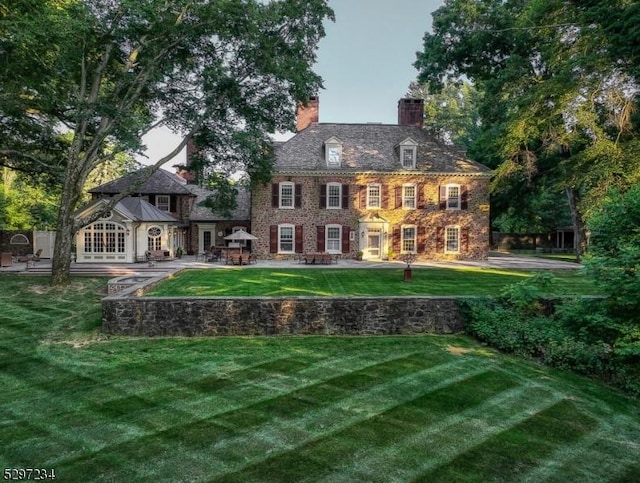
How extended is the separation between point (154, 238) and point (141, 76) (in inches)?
420

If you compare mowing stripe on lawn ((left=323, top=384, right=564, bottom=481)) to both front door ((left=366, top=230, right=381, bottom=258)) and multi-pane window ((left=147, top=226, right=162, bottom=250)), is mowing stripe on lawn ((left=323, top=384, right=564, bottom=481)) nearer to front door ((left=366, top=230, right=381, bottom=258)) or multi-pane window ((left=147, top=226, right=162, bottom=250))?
front door ((left=366, top=230, right=381, bottom=258))

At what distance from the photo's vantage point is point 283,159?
82.8ft

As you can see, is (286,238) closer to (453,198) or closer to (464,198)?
(453,198)

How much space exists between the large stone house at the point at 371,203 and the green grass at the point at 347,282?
605cm

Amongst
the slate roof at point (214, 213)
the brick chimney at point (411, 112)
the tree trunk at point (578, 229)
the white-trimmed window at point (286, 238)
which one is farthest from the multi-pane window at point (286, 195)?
the tree trunk at point (578, 229)

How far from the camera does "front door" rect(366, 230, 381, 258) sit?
25.5 m

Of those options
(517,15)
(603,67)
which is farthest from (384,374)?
(517,15)

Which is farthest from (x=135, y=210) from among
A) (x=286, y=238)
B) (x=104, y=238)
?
(x=286, y=238)

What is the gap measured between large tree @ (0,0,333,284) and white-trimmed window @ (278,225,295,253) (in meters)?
5.36

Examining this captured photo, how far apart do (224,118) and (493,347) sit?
14.9 m

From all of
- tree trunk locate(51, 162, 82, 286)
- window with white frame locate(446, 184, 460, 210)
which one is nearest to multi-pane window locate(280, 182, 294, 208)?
window with white frame locate(446, 184, 460, 210)

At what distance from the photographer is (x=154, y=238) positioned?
24234 mm

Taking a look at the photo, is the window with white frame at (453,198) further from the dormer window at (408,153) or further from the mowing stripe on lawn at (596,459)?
the mowing stripe on lawn at (596,459)

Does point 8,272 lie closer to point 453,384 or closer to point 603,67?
point 453,384
